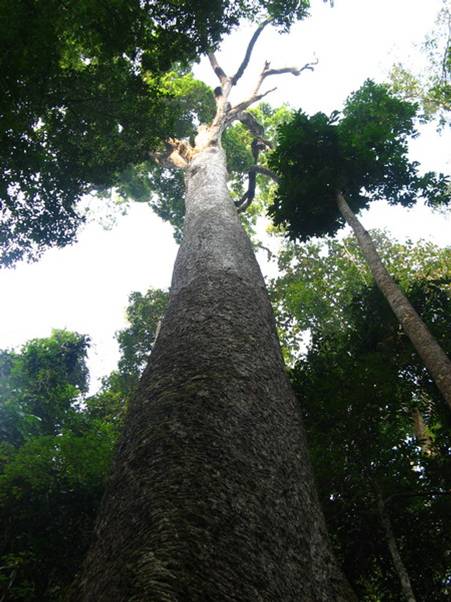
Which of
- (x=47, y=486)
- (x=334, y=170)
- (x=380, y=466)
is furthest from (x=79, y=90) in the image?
(x=380, y=466)

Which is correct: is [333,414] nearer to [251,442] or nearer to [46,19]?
[251,442]

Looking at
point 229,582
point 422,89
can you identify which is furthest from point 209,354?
point 422,89

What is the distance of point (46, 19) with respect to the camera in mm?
6289

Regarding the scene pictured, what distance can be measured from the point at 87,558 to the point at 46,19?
6785 millimetres

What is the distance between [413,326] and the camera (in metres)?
5.52

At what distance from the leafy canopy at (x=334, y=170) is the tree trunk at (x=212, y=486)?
5487 millimetres

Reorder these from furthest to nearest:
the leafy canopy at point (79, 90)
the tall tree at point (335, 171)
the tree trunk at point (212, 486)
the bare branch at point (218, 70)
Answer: the bare branch at point (218, 70) → the tall tree at point (335, 171) → the leafy canopy at point (79, 90) → the tree trunk at point (212, 486)

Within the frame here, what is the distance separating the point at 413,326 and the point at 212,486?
430cm

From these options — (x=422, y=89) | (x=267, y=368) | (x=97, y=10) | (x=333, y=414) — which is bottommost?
(x=267, y=368)

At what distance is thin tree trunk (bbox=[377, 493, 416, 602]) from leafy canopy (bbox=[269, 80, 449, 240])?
5.33m

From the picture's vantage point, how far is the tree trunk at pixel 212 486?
1.55 meters

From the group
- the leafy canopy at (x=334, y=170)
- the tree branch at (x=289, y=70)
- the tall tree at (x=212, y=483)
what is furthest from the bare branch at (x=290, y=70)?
the tall tree at (x=212, y=483)

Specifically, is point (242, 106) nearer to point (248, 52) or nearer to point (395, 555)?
point (248, 52)

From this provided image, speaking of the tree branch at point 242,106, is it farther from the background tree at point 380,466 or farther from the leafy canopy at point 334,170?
the background tree at point 380,466
